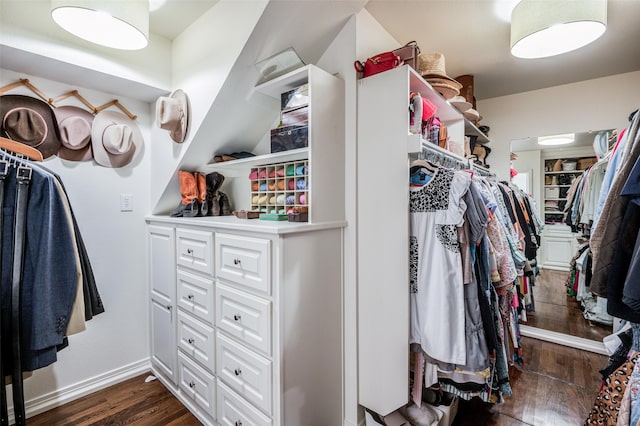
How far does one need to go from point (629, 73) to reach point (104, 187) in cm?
412

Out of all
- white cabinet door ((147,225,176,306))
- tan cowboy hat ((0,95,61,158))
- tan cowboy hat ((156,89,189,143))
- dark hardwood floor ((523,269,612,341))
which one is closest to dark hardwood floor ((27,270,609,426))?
dark hardwood floor ((523,269,612,341))

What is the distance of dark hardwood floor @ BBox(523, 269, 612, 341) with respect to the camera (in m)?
2.52

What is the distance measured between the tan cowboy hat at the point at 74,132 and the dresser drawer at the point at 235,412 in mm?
1661

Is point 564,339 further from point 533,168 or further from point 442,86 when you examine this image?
point 442,86

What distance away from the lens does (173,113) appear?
5.75 feet

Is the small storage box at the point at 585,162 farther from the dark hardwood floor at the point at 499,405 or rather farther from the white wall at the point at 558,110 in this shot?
the dark hardwood floor at the point at 499,405

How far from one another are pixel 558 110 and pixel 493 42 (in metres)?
1.24

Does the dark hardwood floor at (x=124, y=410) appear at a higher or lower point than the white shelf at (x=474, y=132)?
lower

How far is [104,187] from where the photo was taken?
2.03 meters

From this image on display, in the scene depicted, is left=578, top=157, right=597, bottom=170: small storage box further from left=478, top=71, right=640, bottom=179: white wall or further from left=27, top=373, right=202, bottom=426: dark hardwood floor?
left=27, top=373, right=202, bottom=426: dark hardwood floor

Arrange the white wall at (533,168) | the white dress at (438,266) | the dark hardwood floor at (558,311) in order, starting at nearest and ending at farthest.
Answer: the white dress at (438,266) < the dark hardwood floor at (558,311) < the white wall at (533,168)

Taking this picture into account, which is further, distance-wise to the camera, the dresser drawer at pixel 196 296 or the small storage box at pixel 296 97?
the dresser drawer at pixel 196 296

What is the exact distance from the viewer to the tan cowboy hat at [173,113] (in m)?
1.75

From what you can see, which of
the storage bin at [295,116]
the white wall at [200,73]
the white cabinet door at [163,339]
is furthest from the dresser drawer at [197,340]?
the storage bin at [295,116]
